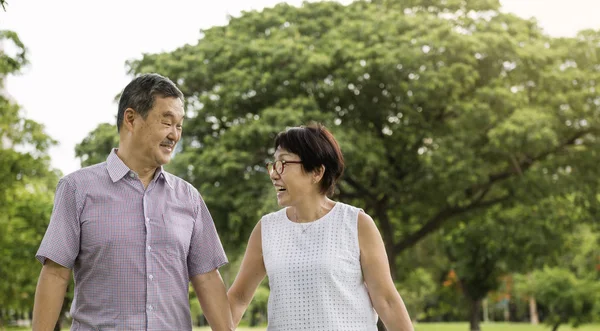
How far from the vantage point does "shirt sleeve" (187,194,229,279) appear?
3814 mm

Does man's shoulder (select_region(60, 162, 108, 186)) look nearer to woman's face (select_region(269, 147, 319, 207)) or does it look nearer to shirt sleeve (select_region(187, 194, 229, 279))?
shirt sleeve (select_region(187, 194, 229, 279))

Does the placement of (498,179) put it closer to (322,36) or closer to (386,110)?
(386,110)

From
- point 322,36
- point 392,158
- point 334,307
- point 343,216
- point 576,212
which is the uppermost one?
point 322,36

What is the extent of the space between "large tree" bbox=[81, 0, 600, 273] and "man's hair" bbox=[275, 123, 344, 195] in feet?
45.5

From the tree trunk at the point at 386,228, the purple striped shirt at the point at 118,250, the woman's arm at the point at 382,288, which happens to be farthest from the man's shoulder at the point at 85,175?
the tree trunk at the point at 386,228

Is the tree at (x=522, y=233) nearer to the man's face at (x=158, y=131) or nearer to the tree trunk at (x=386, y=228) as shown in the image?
the tree trunk at (x=386, y=228)

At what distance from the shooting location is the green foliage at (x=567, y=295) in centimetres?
2786

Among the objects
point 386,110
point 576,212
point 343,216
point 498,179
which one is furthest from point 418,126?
point 343,216

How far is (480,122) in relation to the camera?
19.0m

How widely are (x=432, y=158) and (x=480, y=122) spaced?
4.21 ft

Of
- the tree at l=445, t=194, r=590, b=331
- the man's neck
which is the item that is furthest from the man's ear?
the tree at l=445, t=194, r=590, b=331

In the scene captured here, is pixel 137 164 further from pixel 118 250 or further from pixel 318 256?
pixel 318 256

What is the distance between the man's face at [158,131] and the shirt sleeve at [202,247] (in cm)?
29

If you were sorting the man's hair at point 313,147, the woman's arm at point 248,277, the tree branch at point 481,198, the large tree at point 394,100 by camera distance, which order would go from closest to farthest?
the man's hair at point 313,147 → the woman's arm at point 248,277 → the large tree at point 394,100 → the tree branch at point 481,198
